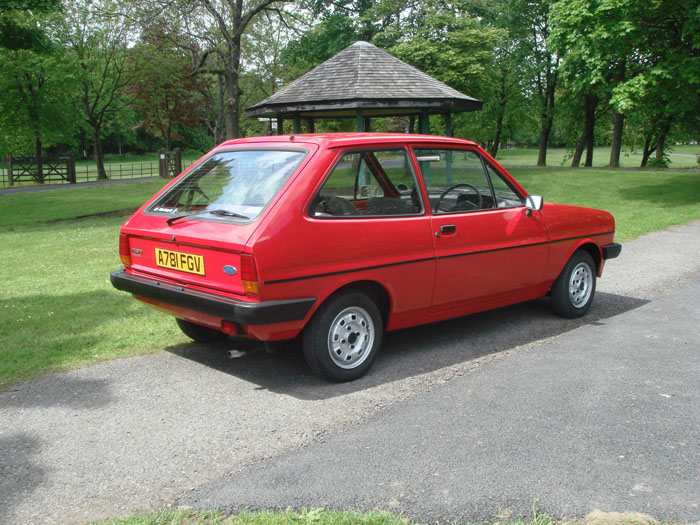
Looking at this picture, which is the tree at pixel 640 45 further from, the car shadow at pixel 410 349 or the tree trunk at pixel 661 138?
the car shadow at pixel 410 349

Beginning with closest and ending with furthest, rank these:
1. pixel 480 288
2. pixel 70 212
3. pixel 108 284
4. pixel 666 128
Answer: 1. pixel 480 288
2. pixel 108 284
3. pixel 70 212
4. pixel 666 128

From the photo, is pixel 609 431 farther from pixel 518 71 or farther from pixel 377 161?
pixel 518 71

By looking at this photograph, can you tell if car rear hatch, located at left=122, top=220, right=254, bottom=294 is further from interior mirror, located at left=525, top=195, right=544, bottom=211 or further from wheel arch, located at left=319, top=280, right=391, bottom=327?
interior mirror, located at left=525, top=195, right=544, bottom=211

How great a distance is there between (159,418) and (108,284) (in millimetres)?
4684

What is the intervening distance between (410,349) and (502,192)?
1650mm

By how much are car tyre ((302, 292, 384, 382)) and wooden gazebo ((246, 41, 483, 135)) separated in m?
12.6

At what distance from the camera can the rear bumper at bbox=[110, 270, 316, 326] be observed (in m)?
4.18

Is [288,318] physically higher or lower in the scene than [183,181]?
lower

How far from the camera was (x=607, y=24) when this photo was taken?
62.2 ft

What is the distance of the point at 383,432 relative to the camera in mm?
3883

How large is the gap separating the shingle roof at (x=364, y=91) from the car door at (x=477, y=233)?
1155 centimetres

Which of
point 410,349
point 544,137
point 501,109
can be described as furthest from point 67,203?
point 501,109

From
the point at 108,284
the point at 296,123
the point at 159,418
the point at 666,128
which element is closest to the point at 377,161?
the point at 159,418

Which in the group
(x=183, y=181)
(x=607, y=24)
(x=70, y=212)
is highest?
(x=607, y=24)
